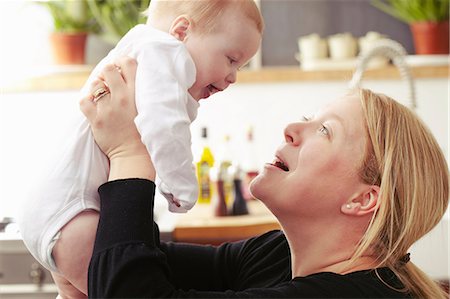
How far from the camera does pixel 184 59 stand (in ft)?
4.61

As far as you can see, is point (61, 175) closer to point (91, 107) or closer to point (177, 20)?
point (91, 107)

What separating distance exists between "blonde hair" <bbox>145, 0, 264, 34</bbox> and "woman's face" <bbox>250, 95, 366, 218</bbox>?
0.94ft

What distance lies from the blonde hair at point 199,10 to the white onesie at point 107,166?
20cm

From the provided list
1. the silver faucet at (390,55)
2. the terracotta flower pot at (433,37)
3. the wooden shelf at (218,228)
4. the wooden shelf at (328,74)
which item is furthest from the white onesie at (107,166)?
the terracotta flower pot at (433,37)

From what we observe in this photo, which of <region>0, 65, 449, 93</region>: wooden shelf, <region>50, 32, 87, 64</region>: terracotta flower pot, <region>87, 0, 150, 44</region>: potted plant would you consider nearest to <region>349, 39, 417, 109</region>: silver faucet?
<region>0, 65, 449, 93</region>: wooden shelf

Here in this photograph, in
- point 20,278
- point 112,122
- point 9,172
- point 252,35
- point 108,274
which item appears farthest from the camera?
point 9,172

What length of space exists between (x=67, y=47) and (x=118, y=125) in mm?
2544

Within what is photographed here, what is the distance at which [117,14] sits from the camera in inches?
145

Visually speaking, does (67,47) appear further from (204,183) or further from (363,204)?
(363,204)

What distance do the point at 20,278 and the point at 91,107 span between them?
1631 millimetres

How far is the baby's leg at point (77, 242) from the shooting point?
1286 mm

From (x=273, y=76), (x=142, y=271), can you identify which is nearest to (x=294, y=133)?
(x=142, y=271)

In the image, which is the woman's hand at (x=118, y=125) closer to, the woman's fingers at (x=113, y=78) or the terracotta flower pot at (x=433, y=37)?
the woman's fingers at (x=113, y=78)

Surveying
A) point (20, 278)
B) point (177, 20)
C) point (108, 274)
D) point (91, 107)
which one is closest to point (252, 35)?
point (177, 20)
